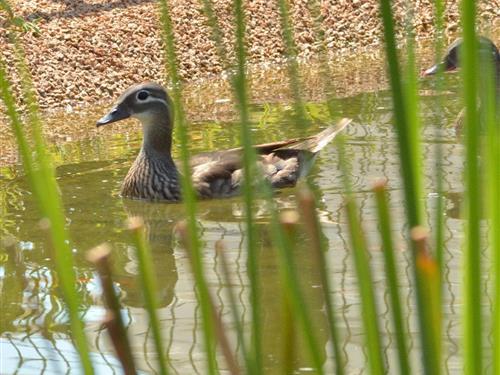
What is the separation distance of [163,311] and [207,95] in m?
6.25

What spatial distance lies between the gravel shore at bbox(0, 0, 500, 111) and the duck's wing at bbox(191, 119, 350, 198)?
325 centimetres

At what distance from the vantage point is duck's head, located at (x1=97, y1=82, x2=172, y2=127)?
9688mm

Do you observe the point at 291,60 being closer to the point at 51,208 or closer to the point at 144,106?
the point at 51,208

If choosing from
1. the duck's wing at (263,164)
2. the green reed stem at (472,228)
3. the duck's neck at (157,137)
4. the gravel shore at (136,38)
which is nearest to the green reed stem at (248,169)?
the green reed stem at (472,228)

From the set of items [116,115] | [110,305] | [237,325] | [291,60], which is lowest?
[116,115]

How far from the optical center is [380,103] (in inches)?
420

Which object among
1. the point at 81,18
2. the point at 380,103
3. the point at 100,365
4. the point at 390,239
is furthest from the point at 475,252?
the point at 81,18

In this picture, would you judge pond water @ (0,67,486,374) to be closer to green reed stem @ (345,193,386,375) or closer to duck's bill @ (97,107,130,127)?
duck's bill @ (97,107,130,127)

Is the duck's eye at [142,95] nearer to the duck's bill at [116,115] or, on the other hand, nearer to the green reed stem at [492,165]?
the duck's bill at [116,115]

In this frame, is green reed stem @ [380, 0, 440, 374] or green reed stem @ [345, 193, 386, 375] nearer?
green reed stem @ [380, 0, 440, 374]

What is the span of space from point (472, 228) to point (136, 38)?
12.1 m

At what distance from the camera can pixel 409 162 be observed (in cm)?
171

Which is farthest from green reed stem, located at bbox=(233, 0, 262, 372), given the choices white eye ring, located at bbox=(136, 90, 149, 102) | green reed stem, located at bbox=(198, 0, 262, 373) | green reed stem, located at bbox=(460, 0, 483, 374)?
white eye ring, located at bbox=(136, 90, 149, 102)

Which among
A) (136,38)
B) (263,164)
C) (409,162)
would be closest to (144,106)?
(263,164)
